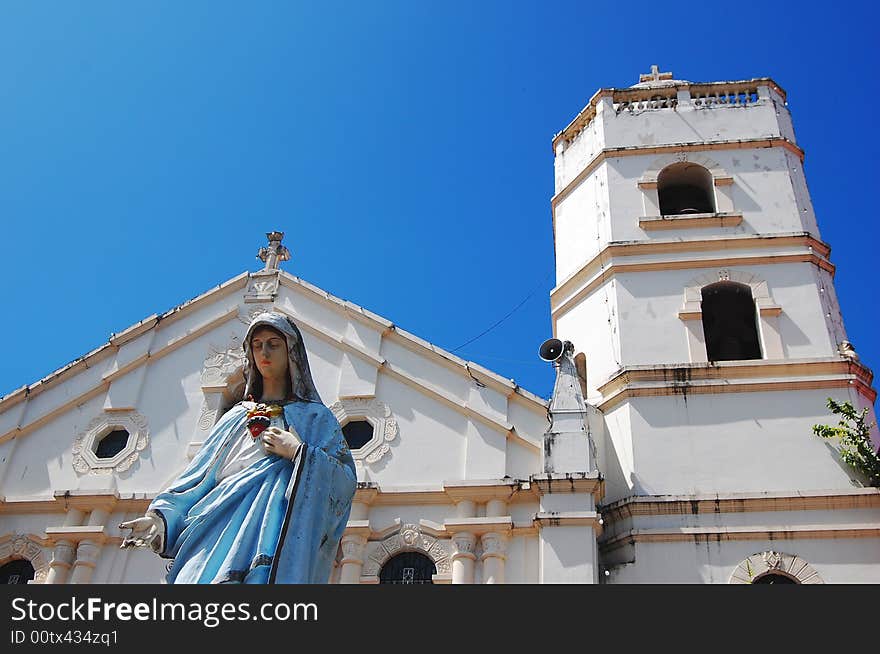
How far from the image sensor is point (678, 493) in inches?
491

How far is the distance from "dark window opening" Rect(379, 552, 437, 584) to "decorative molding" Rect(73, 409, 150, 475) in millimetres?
4862

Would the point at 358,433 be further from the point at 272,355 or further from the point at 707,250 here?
the point at 272,355

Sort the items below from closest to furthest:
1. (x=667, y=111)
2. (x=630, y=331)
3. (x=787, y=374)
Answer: (x=787, y=374)
(x=630, y=331)
(x=667, y=111)

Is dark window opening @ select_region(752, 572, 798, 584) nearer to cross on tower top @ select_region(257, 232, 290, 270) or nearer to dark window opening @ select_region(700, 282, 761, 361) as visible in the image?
Result: dark window opening @ select_region(700, 282, 761, 361)

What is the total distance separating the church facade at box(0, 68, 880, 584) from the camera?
1193 cm

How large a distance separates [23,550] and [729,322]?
12.7m

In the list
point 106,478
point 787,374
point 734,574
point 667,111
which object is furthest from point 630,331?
point 106,478

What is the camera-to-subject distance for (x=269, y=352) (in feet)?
21.1

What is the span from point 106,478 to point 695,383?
32.1ft

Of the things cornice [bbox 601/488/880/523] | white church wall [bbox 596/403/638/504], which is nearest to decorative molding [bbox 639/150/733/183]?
white church wall [bbox 596/403/638/504]

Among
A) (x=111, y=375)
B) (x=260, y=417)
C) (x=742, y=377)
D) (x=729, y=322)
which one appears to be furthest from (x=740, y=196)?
(x=260, y=417)

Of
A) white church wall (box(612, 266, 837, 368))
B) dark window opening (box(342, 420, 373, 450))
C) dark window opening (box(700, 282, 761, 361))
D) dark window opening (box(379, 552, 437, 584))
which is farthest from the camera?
dark window opening (box(700, 282, 761, 361))

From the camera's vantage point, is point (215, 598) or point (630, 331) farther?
point (630, 331)

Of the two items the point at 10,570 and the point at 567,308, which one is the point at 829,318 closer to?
the point at 567,308
